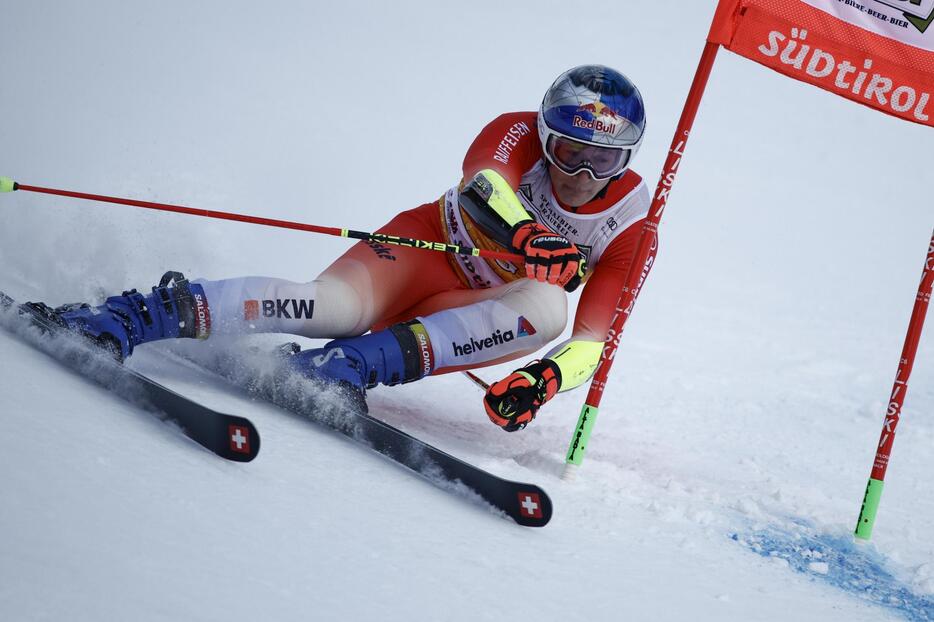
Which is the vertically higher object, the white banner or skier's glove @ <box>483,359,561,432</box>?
the white banner

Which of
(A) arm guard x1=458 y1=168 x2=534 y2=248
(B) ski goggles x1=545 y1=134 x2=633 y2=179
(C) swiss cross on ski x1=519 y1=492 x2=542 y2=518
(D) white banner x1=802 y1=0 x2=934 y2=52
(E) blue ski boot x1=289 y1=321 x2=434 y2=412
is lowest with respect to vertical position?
(C) swiss cross on ski x1=519 y1=492 x2=542 y2=518

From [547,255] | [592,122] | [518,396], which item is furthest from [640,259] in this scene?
[518,396]

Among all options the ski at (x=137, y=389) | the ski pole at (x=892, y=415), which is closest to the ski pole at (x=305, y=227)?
the ski at (x=137, y=389)

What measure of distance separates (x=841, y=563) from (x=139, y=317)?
228 cm

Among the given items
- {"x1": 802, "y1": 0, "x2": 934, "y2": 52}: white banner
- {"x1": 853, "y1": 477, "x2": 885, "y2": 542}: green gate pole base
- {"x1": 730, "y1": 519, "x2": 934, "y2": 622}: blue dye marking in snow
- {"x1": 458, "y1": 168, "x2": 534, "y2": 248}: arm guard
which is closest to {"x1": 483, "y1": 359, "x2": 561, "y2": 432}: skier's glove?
{"x1": 458, "y1": 168, "x2": 534, "y2": 248}: arm guard

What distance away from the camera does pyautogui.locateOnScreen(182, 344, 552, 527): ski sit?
8.36ft

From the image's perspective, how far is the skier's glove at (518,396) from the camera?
121 inches

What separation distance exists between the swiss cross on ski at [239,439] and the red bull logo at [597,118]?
1.67m

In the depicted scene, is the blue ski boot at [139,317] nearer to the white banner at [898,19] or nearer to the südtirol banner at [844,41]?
the südtirol banner at [844,41]

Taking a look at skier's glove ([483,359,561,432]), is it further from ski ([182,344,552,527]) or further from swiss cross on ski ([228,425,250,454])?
swiss cross on ski ([228,425,250,454])

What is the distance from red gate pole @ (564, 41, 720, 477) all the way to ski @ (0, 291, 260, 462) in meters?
1.33

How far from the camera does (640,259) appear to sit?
→ 130 inches

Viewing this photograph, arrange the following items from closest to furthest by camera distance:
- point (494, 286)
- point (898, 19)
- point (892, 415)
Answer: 1. point (898, 19)
2. point (892, 415)
3. point (494, 286)

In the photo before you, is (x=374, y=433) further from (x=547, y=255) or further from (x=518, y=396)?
(x=547, y=255)
